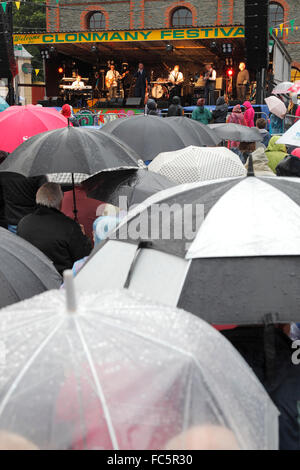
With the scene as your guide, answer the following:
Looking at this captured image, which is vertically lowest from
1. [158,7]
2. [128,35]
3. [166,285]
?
[166,285]

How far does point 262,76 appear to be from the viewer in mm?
17359

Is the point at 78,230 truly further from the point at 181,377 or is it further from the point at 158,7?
the point at 158,7

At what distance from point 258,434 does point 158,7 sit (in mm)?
33754

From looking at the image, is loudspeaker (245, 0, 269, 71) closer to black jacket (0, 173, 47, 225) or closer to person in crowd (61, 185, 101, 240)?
person in crowd (61, 185, 101, 240)

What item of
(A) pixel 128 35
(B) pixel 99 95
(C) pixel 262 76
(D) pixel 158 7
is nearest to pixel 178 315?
(C) pixel 262 76

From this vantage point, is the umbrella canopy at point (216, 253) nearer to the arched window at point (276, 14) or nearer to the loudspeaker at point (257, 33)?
the loudspeaker at point (257, 33)

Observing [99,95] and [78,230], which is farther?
[99,95]

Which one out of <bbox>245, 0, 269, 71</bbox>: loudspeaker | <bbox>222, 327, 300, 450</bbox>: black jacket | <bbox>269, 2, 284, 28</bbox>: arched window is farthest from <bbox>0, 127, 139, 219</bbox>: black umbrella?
<bbox>269, 2, 284, 28</bbox>: arched window

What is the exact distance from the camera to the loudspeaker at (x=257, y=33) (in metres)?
16.0

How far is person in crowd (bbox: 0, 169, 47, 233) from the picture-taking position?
5.96 meters

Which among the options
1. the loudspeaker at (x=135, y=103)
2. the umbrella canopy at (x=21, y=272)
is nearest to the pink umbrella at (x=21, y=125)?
the umbrella canopy at (x=21, y=272)

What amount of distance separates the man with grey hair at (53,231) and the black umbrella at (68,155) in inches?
13.5

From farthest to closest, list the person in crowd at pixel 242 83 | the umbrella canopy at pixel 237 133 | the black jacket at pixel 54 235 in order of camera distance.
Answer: the person in crowd at pixel 242 83 < the umbrella canopy at pixel 237 133 < the black jacket at pixel 54 235

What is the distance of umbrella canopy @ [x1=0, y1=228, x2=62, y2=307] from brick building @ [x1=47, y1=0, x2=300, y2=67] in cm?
2987
